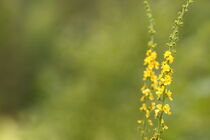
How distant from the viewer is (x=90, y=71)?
28.9 feet

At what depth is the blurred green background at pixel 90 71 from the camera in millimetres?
7254

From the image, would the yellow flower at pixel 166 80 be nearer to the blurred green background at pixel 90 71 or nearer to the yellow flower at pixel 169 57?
the yellow flower at pixel 169 57

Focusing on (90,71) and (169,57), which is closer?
(169,57)

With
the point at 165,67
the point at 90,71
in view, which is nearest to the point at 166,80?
the point at 165,67

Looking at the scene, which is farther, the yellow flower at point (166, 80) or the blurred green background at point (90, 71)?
the blurred green background at point (90, 71)

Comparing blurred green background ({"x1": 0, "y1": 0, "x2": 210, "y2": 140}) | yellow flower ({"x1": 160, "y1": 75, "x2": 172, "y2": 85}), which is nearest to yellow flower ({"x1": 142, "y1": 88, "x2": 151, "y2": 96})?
yellow flower ({"x1": 160, "y1": 75, "x2": 172, "y2": 85})

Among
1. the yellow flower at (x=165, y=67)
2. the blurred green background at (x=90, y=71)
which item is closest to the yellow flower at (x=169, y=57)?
the yellow flower at (x=165, y=67)

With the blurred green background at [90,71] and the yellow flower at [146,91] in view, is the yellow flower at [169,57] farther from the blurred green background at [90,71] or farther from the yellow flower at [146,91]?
the blurred green background at [90,71]

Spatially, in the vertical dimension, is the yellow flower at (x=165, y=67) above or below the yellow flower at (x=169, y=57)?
below

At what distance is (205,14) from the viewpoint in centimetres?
934

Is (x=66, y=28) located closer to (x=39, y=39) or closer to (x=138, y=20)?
(x=39, y=39)

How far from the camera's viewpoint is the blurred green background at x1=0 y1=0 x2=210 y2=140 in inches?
286

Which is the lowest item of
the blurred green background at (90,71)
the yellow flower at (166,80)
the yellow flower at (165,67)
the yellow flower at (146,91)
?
the yellow flower at (146,91)

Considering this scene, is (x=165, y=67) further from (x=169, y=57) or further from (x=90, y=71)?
(x=90, y=71)
